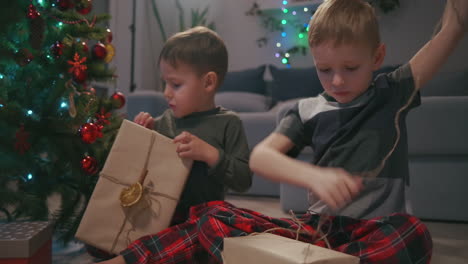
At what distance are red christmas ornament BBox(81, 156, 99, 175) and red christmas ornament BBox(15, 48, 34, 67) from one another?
0.97ft

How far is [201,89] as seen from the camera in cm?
111

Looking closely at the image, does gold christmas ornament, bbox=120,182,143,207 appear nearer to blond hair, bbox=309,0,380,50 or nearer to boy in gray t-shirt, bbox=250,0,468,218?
boy in gray t-shirt, bbox=250,0,468,218

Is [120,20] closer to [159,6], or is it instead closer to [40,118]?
[159,6]

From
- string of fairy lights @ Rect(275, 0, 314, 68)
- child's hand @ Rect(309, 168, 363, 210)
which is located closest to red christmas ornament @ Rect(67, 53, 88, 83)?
child's hand @ Rect(309, 168, 363, 210)

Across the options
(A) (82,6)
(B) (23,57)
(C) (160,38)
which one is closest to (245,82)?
(C) (160,38)

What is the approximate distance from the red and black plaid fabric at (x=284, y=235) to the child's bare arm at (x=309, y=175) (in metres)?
0.11

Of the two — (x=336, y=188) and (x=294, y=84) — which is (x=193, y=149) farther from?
(x=294, y=84)

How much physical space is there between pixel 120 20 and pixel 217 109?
8.35 ft

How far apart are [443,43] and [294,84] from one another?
1.90 m

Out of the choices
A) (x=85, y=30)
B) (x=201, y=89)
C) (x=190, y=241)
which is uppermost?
(x=85, y=30)

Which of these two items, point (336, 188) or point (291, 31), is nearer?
point (336, 188)

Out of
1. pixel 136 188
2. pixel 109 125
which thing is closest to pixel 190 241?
pixel 136 188

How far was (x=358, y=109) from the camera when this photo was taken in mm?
816

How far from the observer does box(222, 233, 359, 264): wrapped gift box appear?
2.05ft
